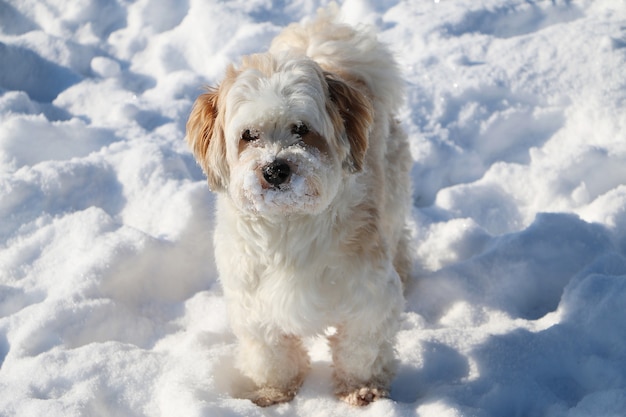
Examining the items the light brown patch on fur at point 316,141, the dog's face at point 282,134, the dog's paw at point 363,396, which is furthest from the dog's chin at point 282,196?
the dog's paw at point 363,396

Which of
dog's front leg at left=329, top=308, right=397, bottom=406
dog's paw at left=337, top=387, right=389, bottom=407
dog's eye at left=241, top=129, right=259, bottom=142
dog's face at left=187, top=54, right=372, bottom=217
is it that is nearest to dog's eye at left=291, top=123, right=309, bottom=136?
dog's face at left=187, top=54, right=372, bottom=217

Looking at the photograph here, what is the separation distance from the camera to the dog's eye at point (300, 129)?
236 centimetres

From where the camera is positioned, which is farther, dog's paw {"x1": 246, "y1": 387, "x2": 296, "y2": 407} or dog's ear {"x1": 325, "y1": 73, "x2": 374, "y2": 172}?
dog's paw {"x1": 246, "y1": 387, "x2": 296, "y2": 407}

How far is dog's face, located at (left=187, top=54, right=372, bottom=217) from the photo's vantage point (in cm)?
226

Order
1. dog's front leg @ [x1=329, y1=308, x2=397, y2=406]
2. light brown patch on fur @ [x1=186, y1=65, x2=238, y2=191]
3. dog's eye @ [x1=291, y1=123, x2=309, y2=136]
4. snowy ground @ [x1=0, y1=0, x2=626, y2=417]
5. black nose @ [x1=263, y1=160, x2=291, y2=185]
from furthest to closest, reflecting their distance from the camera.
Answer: snowy ground @ [x1=0, y1=0, x2=626, y2=417], dog's front leg @ [x1=329, y1=308, x2=397, y2=406], light brown patch on fur @ [x1=186, y1=65, x2=238, y2=191], dog's eye @ [x1=291, y1=123, x2=309, y2=136], black nose @ [x1=263, y1=160, x2=291, y2=185]

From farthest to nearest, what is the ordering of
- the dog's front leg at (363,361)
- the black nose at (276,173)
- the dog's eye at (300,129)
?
the dog's front leg at (363,361), the dog's eye at (300,129), the black nose at (276,173)

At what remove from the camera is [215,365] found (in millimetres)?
3021

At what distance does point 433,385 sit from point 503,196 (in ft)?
5.72

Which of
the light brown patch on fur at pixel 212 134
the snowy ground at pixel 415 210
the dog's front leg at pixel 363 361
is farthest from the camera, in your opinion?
the snowy ground at pixel 415 210

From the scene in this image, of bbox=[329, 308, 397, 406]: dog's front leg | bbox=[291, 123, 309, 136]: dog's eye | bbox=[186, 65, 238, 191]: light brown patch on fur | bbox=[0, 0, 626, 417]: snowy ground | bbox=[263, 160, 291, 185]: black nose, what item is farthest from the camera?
bbox=[0, 0, 626, 417]: snowy ground

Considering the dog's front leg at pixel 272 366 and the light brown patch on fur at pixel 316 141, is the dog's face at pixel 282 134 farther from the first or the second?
the dog's front leg at pixel 272 366

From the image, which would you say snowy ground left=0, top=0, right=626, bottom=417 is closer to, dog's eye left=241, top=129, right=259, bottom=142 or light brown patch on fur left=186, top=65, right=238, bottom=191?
light brown patch on fur left=186, top=65, right=238, bottom=191

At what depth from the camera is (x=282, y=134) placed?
92.7 inches

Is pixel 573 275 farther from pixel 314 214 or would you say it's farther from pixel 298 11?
pixel 298 11
